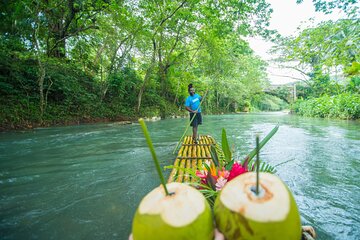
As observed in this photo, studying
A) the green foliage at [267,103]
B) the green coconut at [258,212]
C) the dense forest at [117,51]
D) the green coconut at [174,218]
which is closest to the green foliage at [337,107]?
the dense forest at [117,51]

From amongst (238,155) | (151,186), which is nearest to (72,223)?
(151,186)

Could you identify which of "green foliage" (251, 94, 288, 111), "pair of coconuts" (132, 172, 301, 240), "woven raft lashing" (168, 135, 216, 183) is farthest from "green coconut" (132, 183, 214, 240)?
"green foliage" (251, 94, 288, 111)

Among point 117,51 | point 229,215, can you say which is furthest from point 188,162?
point 117,51

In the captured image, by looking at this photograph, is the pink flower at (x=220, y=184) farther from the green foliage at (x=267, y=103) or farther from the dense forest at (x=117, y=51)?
the green foliage at (x=267, y=103)

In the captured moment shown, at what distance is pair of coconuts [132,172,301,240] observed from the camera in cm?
52

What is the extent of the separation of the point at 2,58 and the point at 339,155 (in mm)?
10386

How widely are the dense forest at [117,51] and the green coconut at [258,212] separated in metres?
3.05

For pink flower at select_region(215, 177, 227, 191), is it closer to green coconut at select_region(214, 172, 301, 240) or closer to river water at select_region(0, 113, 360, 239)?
green coconut at select_region(214, 172, 301, 240)

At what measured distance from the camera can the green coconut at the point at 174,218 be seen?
52 centimetres

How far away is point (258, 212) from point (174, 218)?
8.3 inches

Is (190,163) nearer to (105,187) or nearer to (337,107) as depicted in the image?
(105,187)

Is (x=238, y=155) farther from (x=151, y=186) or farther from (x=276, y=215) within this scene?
(x=276, y=215)

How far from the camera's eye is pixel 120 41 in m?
11.1

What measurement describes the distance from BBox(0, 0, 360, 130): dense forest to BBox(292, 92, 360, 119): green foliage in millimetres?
70
